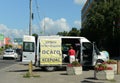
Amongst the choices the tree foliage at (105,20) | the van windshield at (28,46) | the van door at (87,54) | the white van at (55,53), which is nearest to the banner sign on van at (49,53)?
the white van at (55,53)

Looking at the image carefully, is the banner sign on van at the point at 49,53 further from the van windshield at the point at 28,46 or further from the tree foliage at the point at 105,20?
the tree foliage at the point at 105,20

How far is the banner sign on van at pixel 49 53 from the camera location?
2634 centimetres

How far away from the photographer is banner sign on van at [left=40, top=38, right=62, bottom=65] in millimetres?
26344

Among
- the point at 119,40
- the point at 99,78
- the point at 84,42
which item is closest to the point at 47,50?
the point at 84,42

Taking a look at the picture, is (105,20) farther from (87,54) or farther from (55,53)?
(55,53)

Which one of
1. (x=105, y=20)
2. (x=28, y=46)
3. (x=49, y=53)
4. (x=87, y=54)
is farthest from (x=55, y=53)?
(x=105, y=20)

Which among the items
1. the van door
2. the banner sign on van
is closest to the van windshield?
the banner sign on van

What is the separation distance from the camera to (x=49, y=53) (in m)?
26.5

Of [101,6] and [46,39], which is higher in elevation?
[101,6]

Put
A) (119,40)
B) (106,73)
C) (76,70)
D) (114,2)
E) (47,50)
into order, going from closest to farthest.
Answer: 1. (106,73)
2. (76,70)
3. (47,50)
4. (114,2)
5. (119,40)

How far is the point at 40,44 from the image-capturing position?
2650cm

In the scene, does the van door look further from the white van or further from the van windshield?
the van windshield

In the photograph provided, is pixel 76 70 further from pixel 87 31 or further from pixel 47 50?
pixel 87 31

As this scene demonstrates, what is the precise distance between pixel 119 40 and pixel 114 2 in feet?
26.6
